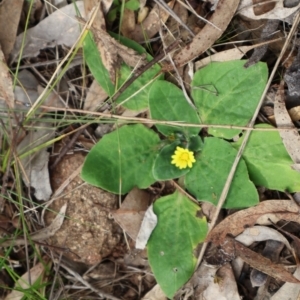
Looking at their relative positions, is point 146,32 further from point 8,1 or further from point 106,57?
point 8,1

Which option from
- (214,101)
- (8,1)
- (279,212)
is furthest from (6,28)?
(279,212)

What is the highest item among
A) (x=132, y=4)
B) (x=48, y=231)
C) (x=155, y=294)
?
(x=132, y=4)

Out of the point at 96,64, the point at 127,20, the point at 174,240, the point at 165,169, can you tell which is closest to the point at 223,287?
the point at 174,240

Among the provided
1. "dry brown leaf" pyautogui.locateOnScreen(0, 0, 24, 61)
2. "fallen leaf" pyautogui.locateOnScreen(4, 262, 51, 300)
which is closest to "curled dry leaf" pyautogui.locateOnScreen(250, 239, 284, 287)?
"fallen leaf" pyautogui.locateOnScreen(4, 262, 51, 300)

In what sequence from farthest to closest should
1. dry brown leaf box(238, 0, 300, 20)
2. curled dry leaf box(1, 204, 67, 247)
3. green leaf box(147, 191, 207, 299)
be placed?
curled dry leaf box(1, 204, 67, 247)
green leaf box(147, 191, 207, 299)
dry brown leaf box(238, 0, 300, 20)

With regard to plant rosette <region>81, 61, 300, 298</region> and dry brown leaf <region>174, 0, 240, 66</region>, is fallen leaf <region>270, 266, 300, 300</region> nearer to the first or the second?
plant rosette <region>81, 61, 300, 298</region>

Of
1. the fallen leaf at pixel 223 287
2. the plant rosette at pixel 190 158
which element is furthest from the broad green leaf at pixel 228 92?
the fallen leaf at pixel 223 287

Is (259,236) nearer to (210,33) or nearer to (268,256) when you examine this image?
(268,256)
